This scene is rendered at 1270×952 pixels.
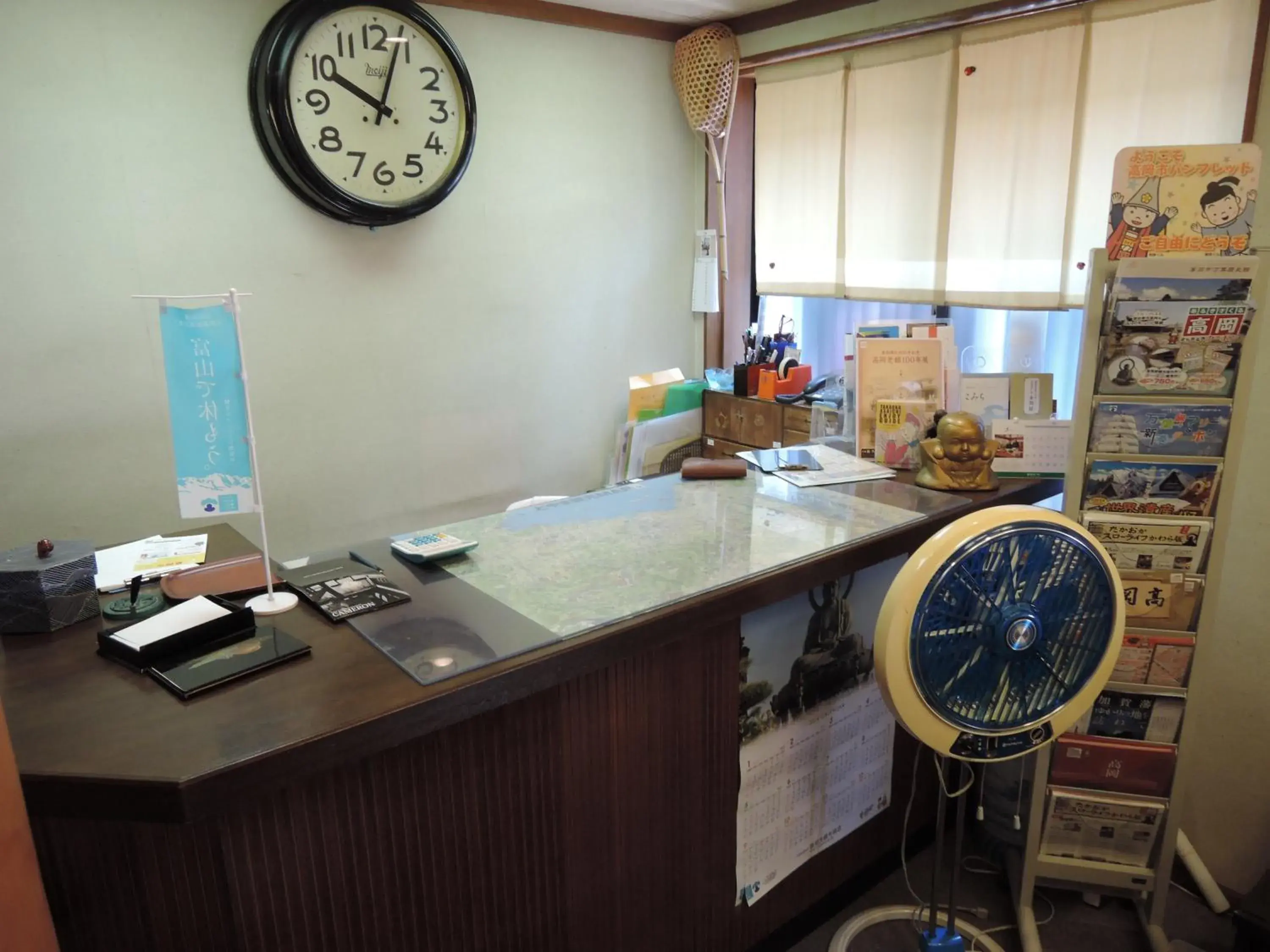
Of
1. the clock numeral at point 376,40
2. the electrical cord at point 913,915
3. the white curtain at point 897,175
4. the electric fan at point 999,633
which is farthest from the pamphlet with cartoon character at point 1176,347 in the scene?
the clock numeral at point 376,40

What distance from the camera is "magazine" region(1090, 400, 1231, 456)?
1565mm

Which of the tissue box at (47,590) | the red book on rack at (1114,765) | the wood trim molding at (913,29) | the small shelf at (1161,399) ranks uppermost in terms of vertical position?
the wood trim molding at (913,29)

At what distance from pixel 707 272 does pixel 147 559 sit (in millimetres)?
2222

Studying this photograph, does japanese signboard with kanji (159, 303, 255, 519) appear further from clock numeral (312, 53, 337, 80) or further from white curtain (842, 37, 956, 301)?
white curtain (842, 37, 956, 301)

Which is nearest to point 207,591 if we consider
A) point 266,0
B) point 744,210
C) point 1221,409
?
point 266,0

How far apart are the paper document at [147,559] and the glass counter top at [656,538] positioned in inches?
18.6

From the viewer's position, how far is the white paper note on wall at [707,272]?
3145 mm

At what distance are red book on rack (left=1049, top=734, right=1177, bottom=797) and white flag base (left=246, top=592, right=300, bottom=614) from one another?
1520 millimetres

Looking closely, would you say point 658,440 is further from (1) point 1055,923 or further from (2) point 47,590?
(2) point 47,590

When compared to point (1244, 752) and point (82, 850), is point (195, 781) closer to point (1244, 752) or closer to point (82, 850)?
point (82, 850)

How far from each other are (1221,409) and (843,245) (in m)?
1.45

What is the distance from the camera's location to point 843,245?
280cm

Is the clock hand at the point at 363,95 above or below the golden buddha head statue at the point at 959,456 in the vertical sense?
above

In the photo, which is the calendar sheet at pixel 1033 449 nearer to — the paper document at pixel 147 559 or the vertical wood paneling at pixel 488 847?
the vertical wood paneling at pixel 488 847
